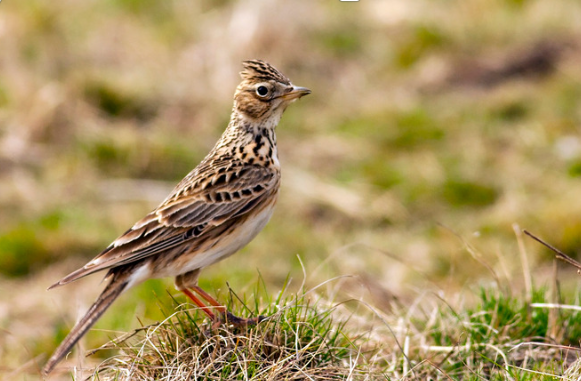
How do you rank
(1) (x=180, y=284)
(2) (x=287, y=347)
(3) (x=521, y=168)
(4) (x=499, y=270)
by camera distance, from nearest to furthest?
(2) (x=287, y=347)
(1) (x=180, y=284)
(4) (x=499, y=270)
(3) (x=521, y=168)

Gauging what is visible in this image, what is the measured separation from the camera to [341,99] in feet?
44.2

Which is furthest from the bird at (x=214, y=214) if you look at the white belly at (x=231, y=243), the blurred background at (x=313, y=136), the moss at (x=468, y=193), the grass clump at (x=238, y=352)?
the moss at (x=468, y=193)

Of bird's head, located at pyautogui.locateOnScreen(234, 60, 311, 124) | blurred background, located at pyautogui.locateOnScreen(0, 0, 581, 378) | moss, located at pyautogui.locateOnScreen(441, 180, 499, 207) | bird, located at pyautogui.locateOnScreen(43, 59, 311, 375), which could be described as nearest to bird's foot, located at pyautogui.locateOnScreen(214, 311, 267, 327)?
bird, located at pyautogui.locateOnScreen(43, 59, 311, 375)

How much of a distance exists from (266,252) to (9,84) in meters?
4.83

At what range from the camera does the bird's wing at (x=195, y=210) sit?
5516 millimetres

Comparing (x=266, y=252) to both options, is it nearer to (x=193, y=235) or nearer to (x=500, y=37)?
(x=193, y=235)

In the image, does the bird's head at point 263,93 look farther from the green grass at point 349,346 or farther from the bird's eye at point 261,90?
the green grass at point 349,346

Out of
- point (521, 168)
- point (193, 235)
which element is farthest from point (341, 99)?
point (193, 235)

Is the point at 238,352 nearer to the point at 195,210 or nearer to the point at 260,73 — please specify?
the point at 195,210

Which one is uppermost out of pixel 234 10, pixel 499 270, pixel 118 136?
pixel 234 10

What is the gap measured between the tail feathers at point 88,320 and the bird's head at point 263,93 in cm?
139

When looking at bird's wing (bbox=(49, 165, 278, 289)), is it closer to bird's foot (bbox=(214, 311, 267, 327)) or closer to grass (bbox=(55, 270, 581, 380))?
grass (bbox=(55, 270, 581, 380))

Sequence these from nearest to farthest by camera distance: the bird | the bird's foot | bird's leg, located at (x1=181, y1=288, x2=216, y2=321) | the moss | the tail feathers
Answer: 1. the tail feathers
2. the bird's foot
3. bird's leg, located at (x1=181, y1=288, x2=216, y2=321)
4. the bird
5. the moss

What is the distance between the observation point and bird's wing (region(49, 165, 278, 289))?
552cm
